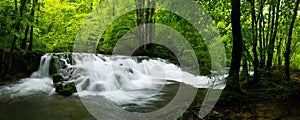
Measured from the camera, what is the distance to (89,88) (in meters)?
8.20

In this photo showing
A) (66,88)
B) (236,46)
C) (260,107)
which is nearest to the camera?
(260,107)

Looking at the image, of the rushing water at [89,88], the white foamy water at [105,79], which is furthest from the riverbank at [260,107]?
the white foamy water at [105,79]

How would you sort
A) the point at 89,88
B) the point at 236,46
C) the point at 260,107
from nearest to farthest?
1. the point at 260,107
2. the point at 236,46
3. the point at 89,88

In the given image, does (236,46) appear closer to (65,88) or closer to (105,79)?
(65,88)

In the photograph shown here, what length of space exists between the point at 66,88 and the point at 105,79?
203cm

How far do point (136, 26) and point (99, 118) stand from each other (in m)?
13.3

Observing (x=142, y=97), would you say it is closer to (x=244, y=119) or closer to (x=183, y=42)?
(x=244, y=119)

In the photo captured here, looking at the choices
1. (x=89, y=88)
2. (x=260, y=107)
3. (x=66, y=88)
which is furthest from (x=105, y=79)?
(x=260, y=107)

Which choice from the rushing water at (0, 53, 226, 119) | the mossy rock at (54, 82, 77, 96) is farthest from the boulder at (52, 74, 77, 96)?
the rushing water at (0, 53, 226, 119)

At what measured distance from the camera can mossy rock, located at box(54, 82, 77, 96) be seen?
23.6ft

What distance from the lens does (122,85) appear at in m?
9.08

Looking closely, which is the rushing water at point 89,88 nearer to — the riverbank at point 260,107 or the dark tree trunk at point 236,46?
the dark tree trunk at point 236,46

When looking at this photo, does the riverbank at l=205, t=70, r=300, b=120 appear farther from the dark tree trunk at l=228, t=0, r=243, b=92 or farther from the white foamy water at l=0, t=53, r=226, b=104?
the white foamy water at l=0, t=53, r=226, b=104

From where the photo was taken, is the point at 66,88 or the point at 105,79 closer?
the point at 66,88
